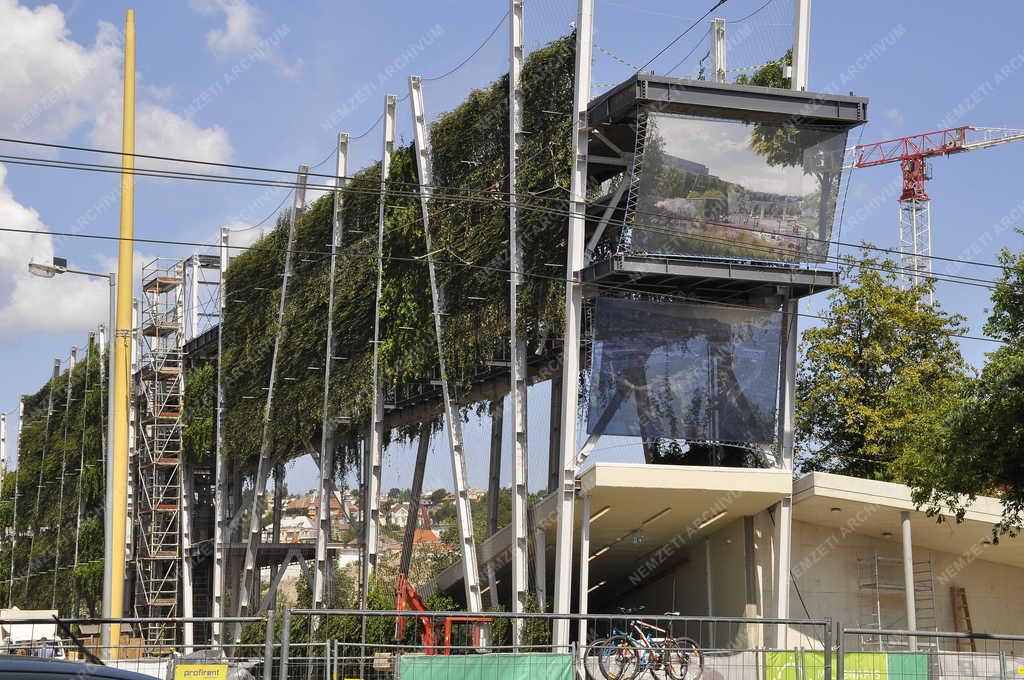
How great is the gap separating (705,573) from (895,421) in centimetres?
779

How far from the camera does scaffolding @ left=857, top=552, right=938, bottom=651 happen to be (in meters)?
30.2

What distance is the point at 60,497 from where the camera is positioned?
218 ft

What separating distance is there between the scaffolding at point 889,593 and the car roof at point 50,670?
1016 inches

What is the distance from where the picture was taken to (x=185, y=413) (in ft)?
166

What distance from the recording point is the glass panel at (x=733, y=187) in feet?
85.8

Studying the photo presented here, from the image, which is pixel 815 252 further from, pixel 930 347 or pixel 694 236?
pixel 930 347

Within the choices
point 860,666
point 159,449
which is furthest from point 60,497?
point 860,666

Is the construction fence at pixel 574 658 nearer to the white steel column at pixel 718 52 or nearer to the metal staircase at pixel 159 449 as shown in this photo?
the white steel column at pixel 718 52

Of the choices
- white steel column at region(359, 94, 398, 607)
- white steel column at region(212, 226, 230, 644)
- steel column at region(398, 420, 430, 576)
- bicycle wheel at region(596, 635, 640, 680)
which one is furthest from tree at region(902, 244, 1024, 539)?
white steel column at region(212, 226, 230, 644)

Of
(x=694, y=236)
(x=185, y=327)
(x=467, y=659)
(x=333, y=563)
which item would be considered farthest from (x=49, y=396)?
(x=467, y=659)

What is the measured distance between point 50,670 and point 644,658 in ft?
40.1

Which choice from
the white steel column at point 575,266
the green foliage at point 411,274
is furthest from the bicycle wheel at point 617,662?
the green foliage at point 411,274

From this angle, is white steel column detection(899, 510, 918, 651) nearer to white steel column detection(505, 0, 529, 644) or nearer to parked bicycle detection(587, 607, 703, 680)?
white steel column detection(505, 0, 529, 644)

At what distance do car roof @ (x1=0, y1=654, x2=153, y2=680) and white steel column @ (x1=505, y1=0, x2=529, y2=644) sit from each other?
2164 centimetres
